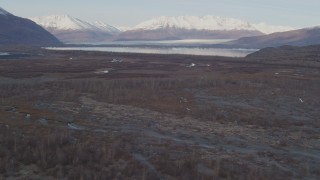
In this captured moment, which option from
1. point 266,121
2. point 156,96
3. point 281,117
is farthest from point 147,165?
point 156,96

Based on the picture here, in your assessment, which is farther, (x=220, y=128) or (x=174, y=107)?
(x=174, y=107)

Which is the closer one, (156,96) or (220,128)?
(220,128)

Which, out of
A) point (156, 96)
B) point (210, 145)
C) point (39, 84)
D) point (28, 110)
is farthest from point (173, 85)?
point (210, 145)

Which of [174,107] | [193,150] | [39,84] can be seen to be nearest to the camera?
[193,150]

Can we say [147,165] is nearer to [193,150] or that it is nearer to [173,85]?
[193,150]

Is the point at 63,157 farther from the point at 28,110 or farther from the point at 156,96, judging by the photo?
the point at 156,96

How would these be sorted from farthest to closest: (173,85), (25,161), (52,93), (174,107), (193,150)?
(173,85)
(52,93)
(174,107)
(193,150)
(25,161)
